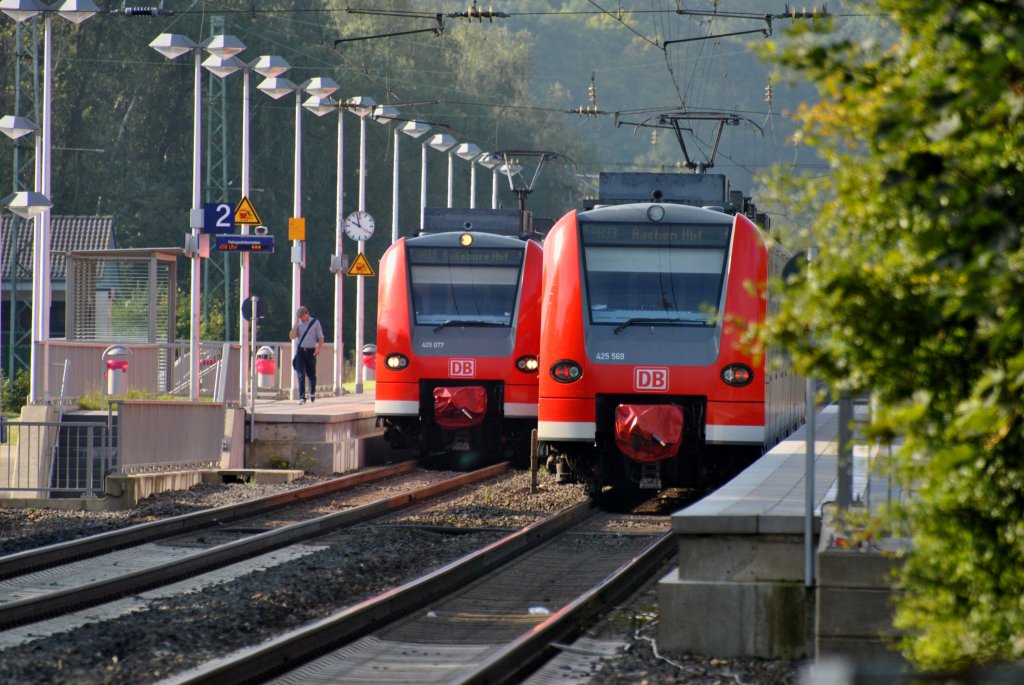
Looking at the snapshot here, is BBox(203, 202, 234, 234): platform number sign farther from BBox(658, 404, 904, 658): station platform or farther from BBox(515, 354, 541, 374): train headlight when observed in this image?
BBox(658, 404, 904, 658): station platform

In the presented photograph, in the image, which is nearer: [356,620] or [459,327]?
[356,620]

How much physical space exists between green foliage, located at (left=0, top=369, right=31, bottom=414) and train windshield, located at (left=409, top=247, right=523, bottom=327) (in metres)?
20.4

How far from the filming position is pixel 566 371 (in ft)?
51.3

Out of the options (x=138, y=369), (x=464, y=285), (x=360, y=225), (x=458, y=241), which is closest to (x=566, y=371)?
(x=464, y=285)

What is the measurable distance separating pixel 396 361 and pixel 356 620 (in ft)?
35.1

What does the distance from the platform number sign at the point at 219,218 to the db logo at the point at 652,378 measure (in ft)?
32.1

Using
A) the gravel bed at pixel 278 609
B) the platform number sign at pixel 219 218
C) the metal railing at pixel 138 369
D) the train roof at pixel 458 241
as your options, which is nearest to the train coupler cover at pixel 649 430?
the gravel bed at pixel 278 609

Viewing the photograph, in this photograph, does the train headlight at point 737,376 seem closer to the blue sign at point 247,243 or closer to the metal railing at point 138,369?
the metal railing at point 138,369

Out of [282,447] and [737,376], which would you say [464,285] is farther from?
[737,376]

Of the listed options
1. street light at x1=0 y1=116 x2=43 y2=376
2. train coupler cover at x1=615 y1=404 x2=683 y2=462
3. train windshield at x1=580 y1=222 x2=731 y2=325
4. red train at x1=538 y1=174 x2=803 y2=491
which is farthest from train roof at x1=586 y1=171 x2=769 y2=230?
street light at x1=0 y1=116 x2=43 y2=376

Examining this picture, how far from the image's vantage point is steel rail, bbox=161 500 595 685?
8164mm

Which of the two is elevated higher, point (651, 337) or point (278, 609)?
point (651, 337)

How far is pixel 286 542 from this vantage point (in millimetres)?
14297

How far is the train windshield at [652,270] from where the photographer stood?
15617 mm
